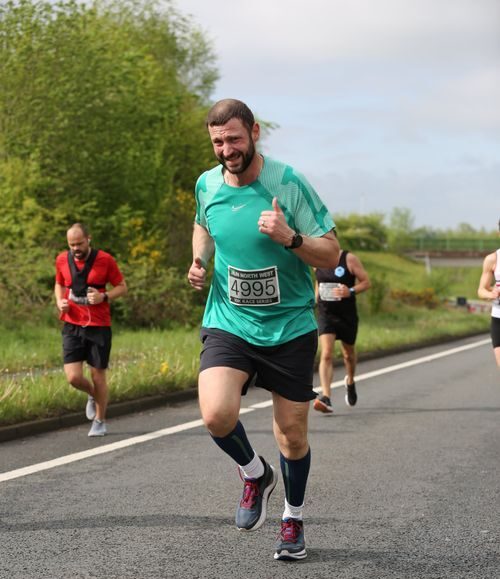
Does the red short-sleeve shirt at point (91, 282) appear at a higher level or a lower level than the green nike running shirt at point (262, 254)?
lower

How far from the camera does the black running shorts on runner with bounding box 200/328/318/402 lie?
15.8 feet

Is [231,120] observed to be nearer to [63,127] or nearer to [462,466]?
[462,466]

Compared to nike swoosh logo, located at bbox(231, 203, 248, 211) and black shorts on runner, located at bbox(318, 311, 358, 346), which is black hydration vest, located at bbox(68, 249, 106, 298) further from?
nike swoosh logo, located at bbox(231, 203, 248, 211)

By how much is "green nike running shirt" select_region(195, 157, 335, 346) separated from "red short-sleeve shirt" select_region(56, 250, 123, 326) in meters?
3.90

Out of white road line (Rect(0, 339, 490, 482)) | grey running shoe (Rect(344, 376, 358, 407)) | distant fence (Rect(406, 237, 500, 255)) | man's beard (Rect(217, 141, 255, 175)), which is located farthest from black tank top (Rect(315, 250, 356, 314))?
distant fence (Rect(406, 237, 500, 255))

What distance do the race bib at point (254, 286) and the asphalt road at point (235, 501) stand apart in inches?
48.7

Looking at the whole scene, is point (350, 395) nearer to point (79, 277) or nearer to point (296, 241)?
point (79, 277)

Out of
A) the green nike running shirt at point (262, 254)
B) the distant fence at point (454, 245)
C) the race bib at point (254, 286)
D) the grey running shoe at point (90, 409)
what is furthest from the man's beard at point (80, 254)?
the distant fence at point (454, 245)

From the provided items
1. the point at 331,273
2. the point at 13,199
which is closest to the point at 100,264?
the point at 331,273

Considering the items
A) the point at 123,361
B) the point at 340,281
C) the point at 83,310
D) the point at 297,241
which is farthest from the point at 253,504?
the point at 123,361

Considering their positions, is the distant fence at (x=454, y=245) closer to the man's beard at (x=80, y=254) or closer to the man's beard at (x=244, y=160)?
the man's beard at (x=80, y=254)

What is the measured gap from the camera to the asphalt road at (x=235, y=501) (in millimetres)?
4867

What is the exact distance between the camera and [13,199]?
2425 centimetres

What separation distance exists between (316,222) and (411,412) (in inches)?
251
